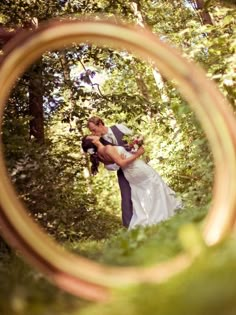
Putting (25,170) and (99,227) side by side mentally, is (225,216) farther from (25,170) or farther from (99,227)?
(99,227)

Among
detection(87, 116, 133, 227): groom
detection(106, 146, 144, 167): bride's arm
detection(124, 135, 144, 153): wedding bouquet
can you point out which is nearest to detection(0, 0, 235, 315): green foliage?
detection(87, 116, 133, 227): groom

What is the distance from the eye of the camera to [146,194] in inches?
309

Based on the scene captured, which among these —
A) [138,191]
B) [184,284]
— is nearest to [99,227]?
[138,191]

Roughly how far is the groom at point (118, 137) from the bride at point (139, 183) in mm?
85

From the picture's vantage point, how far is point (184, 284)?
1372 mm

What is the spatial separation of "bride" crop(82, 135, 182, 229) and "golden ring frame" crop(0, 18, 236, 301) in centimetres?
523

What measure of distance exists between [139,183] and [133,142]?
675 mm

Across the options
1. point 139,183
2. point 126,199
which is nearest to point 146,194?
point 139,183

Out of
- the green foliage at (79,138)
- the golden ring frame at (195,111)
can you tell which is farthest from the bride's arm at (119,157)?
the golden ring frame at (195,111)

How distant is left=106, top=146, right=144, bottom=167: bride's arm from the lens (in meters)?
7.36

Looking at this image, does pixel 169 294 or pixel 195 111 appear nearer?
pixel 169 294

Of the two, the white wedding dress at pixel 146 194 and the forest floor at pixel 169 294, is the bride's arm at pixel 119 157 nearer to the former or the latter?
the white wedding dress at pixel 146 194

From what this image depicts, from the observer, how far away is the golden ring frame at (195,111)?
5.68 feet

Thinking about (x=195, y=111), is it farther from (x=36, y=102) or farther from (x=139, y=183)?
(x=36, y=102)
